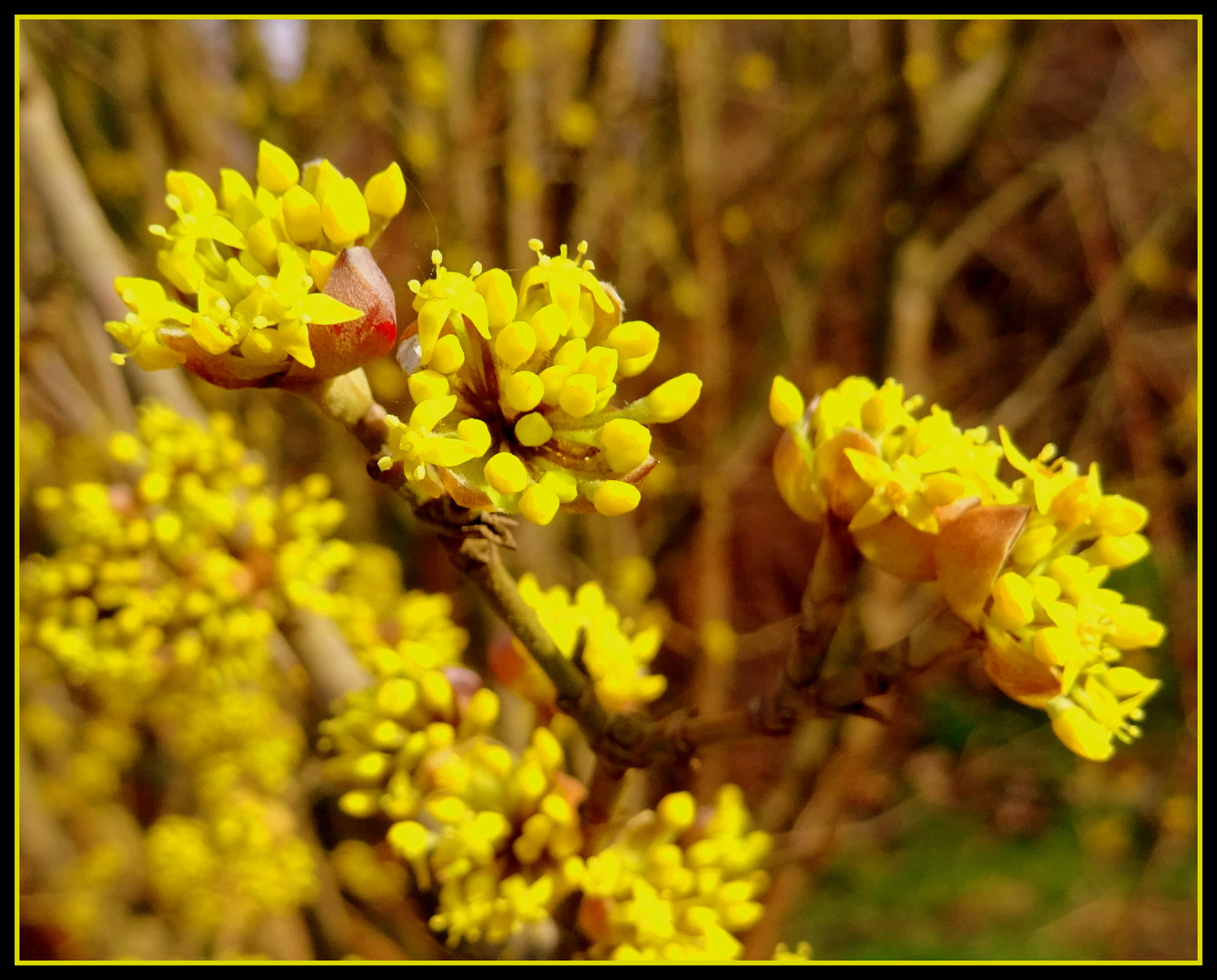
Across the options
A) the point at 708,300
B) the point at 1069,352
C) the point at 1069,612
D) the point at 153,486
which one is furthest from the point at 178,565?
the point at 1069,352

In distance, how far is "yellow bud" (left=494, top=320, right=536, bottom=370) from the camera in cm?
43

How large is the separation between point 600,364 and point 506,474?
0.26ft

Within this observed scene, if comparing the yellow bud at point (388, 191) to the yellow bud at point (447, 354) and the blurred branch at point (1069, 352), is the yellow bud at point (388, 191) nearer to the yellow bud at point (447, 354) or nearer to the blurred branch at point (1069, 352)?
the yellow bud at point (447, 354)

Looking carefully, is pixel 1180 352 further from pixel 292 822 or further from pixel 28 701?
pixel 28 701

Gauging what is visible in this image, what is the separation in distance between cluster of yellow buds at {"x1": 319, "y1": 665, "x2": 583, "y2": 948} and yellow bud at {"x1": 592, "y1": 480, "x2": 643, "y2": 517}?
0.29m

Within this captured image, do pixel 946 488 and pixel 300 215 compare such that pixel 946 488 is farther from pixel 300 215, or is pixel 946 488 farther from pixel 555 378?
pixel 300 215

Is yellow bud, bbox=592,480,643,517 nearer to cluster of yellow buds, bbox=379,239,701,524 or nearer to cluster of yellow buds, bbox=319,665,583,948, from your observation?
cluster of yellow buds, bbox=379,239,701,524

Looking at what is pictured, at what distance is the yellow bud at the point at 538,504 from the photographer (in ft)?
1.40

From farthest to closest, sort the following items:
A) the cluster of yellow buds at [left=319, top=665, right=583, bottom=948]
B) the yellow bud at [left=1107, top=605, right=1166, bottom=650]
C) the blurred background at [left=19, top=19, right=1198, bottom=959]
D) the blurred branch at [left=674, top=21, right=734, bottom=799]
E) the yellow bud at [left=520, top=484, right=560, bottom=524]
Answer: the blurred branch at [left=674, top=21, right=734, bottom=799] < the blurred background at [left=19, top=19, right=1198, bottom=959] < the cluster of yellow buds at [left=319, top=665, right=583, bottom=948] < the yellow bud at [left=1107, top=605, right=1166, bottom=650] < the yellow bud at [left=520, top=484, right=560, bottom=524]

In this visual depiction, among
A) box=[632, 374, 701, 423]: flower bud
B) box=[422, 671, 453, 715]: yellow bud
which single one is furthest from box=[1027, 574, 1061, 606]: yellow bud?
box=[422, 671, 453, 715]: yellow bud

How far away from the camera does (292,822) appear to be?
1536mm

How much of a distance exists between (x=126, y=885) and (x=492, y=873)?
1.71 meters

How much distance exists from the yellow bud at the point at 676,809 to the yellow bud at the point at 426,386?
16.7 inches

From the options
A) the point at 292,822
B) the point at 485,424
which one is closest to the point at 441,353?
the point at 485,424
